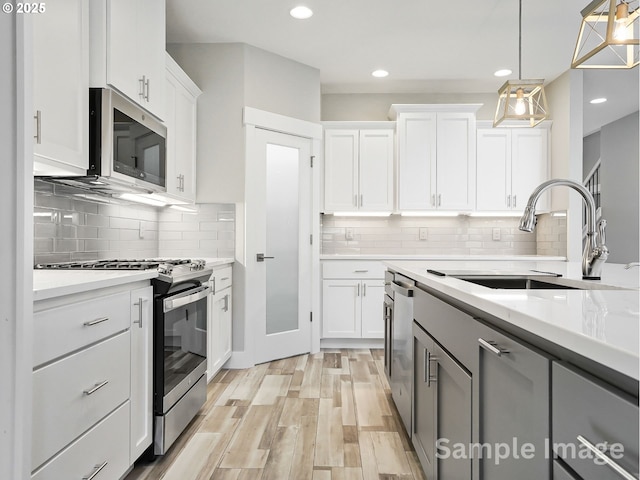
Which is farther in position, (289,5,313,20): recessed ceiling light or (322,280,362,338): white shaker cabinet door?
(322,280,362,338): white shaker cabinet door

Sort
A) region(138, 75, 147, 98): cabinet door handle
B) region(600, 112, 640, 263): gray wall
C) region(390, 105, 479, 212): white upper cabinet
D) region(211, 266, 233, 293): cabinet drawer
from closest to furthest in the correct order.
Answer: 1. region(138, 75, 147, 98): cabinet door handle
2. region(211, 266, 233, 293): cabinet drawer
3. region(390, 105, 479, 212): white upper cabinet
4. region(600, 112, 640, 263): gray wall

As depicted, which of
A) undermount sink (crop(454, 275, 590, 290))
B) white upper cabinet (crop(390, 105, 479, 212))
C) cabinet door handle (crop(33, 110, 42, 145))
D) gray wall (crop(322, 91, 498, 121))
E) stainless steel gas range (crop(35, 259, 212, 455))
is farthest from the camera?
gray wall (crop(322, 91, 498, 121))

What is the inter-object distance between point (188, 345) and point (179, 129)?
67.9 inches

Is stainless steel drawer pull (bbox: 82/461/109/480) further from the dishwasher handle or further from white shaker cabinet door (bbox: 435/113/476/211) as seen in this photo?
white shaker cabinet door (bbox: 435/113/476/211)

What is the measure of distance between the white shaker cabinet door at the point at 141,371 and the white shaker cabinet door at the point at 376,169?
117 inches

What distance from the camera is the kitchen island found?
561mm

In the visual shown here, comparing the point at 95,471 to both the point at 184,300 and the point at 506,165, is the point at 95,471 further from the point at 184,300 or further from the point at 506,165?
the point at 506,165

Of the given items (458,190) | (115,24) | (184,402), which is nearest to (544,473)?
(184,402)

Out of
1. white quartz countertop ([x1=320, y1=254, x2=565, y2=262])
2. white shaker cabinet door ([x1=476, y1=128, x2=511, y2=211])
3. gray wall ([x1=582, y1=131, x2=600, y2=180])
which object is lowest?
white quartz countertop ([x1=320, y1=254, x2=565, y2=262])

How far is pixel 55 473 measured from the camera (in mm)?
1279

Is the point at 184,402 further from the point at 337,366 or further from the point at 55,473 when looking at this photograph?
the point at 337,366

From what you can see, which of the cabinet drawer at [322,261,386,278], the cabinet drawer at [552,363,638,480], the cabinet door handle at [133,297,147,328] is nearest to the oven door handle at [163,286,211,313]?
the cabinet door handle at [133,297,147,328]

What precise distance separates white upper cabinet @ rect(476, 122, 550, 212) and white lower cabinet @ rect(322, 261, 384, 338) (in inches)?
57.0

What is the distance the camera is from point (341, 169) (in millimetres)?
4539
